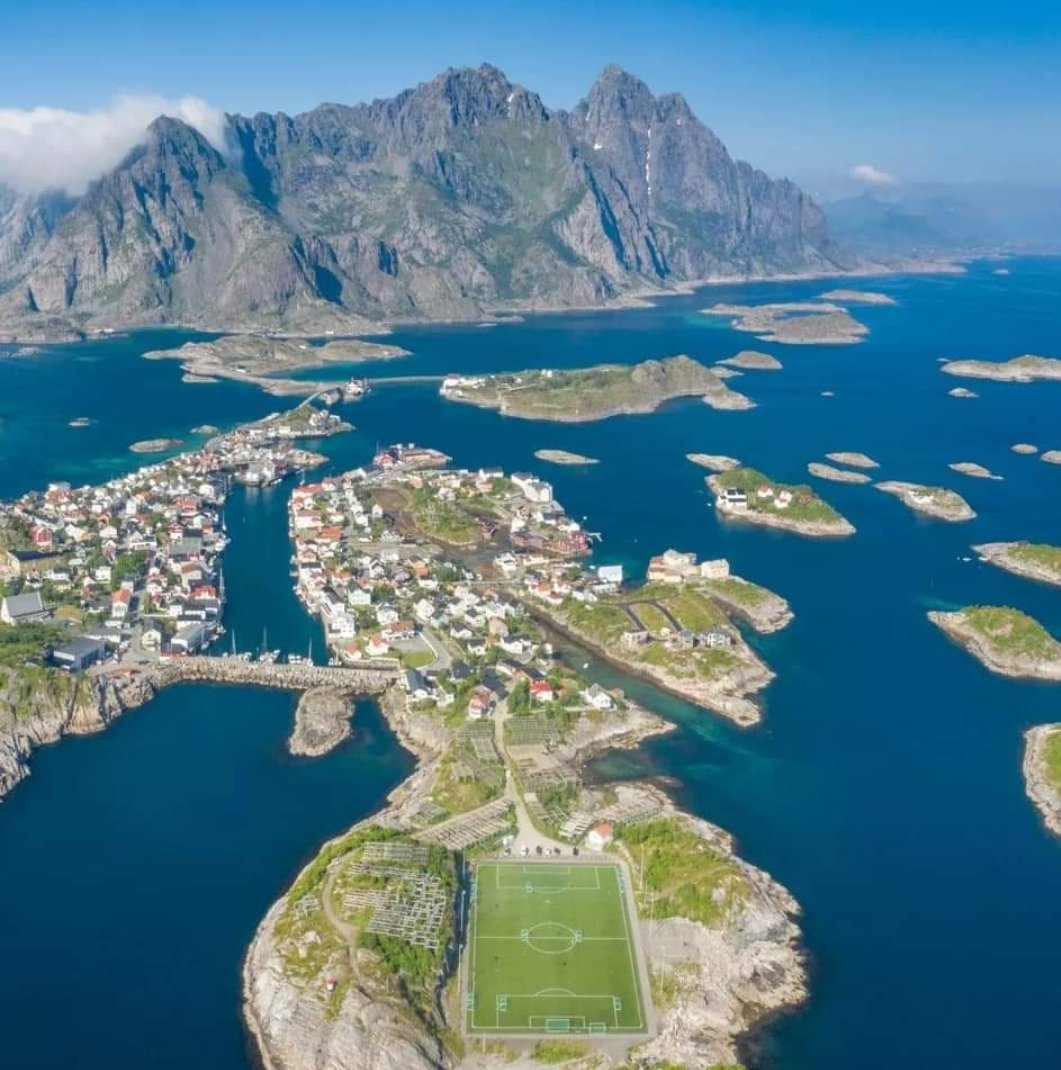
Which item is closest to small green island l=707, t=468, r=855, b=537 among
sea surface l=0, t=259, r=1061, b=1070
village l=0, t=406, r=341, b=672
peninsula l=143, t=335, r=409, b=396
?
sea surface l=0, t=259, r=1061, b=1070

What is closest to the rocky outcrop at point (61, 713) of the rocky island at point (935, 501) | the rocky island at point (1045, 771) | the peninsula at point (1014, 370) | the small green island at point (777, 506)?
the rocky island at point (1045, 771)

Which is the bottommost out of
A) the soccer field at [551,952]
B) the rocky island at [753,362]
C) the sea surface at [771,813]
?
the sea surface at [771,813]

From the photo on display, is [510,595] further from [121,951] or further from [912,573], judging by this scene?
[121,951]

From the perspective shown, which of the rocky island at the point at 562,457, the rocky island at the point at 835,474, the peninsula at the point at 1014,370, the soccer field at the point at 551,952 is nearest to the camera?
the soccer field at the point at 551,952

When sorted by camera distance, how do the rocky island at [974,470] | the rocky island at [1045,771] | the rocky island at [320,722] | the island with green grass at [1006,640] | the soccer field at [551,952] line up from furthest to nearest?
the rocky island at [974,470]
the island with green grass at [1006,640]
the rocky island at [320,722]
the rocky island at [1045,771]
the soccer field at [551,952]

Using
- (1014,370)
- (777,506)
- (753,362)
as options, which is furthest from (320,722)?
(1014,370)

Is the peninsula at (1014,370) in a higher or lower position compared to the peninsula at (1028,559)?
higher

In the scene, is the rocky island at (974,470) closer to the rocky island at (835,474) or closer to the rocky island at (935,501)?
the rocky island at (935,501)

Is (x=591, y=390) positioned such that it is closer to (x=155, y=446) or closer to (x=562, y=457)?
(x=562, y=457)
